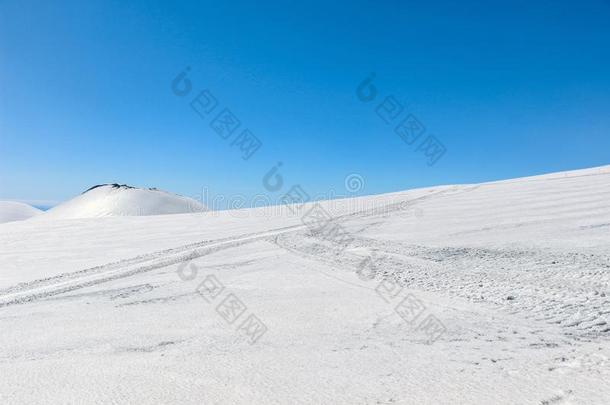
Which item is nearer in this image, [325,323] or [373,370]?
[373,370]

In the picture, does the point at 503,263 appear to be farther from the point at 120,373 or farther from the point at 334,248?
the point at 120,373

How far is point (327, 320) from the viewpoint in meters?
3.40

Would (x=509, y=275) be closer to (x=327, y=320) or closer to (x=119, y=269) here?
(x=327, y=320)

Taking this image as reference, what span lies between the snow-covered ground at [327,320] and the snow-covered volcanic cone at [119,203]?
134 feet

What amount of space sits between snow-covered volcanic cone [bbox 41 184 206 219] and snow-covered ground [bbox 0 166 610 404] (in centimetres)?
4088

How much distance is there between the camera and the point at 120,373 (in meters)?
2.48

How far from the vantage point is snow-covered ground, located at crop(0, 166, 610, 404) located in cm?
224

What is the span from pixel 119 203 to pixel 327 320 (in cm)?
4899

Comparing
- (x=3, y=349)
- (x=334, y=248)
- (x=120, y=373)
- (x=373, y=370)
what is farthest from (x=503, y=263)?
(x=3, y=349)

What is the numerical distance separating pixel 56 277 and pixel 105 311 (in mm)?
2735

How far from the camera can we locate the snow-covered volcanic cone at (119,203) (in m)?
45.3

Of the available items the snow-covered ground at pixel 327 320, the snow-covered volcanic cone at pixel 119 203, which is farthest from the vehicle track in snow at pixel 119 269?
the snow-covered volcanic cone at pixel 119 203

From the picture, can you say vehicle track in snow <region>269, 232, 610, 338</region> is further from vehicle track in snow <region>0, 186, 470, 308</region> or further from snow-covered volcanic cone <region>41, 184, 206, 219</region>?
snow-covered volcanic cone <region>41, 184, 206, 219</region>

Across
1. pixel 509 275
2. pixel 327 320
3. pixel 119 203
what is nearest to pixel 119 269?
pixel 327 320
